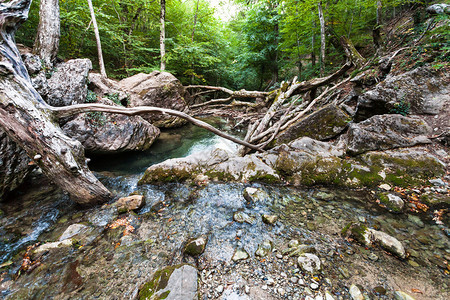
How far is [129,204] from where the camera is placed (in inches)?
133

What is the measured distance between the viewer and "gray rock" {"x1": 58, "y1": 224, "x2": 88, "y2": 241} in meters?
2.73

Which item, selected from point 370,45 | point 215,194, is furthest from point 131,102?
point 370,45

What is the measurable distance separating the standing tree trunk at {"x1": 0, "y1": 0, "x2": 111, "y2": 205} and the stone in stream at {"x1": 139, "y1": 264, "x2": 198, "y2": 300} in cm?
257

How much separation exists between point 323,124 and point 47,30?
9.47 m

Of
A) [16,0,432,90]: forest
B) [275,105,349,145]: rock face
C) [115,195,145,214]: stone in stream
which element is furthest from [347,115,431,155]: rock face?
[16,0,432,90]: forest

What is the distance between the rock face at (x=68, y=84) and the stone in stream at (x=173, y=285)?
632 cm

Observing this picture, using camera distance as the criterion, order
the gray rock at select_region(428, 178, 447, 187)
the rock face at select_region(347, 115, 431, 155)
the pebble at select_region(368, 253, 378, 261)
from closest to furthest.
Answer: the pebble at select_region(368, 253, 378, 261) → the gray rock at select_region(428, 178, 447, 187) → the rock face at select_region(347, 115, 431, 155)

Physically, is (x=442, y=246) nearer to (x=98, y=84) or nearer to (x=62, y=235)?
(x=62, y=235)

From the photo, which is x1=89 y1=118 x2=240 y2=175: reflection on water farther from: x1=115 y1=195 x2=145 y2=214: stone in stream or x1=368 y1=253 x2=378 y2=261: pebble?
x1=368 y1=253 x2=378 y2=261: pebble

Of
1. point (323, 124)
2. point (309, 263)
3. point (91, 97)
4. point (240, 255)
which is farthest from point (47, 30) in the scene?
point (323, 124)

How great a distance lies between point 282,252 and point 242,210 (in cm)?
109

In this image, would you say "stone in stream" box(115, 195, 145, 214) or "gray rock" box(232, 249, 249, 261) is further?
"stone in stream" box(115, 195, 145, 214)

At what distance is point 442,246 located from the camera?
216 cm

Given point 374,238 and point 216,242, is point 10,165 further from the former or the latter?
point 374,238
